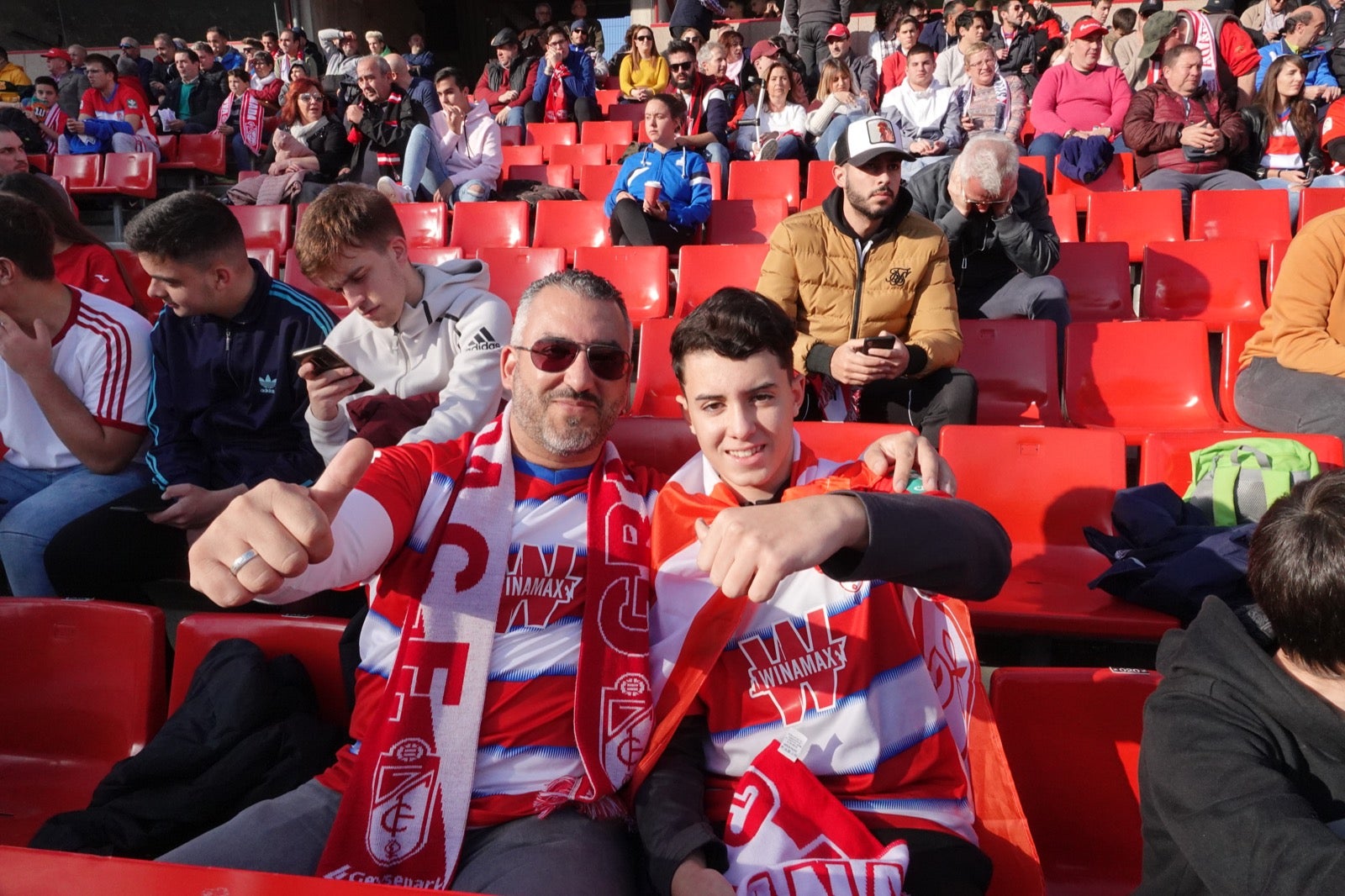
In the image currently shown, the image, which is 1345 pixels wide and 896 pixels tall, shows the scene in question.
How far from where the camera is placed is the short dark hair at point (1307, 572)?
109 cm

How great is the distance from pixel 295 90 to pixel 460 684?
740 cm

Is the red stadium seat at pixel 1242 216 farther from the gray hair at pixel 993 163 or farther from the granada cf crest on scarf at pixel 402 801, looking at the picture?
the granada cf crest on scarf at pixel 402 801

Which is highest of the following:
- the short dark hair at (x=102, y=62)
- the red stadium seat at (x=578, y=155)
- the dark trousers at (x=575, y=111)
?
the short dark hair at (x=102, y=62)

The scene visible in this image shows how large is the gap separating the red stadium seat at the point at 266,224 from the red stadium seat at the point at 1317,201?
6.58 metres

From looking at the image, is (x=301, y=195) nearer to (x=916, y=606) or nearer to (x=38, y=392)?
(x=38, y=392)

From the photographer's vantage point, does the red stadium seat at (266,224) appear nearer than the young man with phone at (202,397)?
No

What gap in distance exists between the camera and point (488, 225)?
6.21 metres

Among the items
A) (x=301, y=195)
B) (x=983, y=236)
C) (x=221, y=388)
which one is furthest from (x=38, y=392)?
(x=301, y=195)

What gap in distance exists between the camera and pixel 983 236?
396 centimetres

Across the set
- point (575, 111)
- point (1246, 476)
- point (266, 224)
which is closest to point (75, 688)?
point (1246, 476)

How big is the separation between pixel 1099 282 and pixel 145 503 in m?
4.59

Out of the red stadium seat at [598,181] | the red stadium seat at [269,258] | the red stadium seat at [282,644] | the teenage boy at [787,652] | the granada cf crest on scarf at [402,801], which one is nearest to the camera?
the teenage boy at [787,652]

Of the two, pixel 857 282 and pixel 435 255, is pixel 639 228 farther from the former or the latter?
pixel 857 282

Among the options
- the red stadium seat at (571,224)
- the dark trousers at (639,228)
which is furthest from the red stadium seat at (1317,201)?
the red stadium seat at (571,224)
